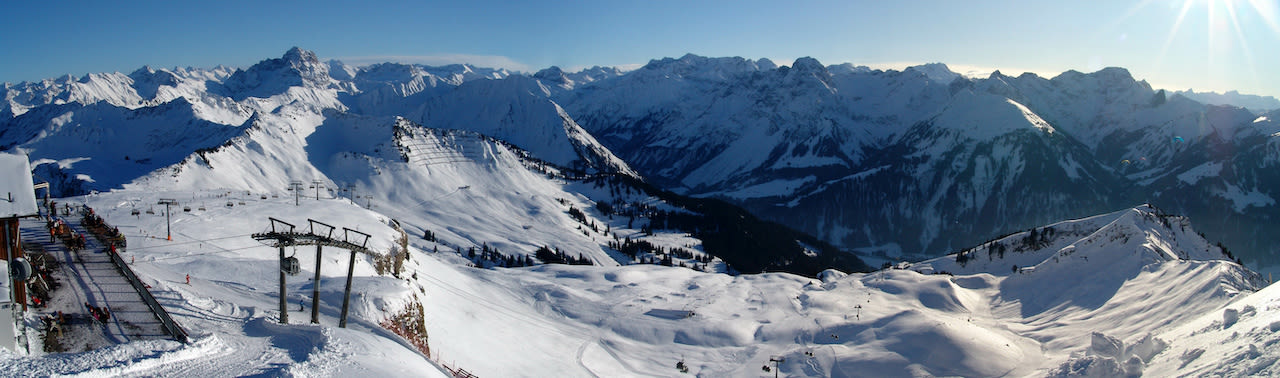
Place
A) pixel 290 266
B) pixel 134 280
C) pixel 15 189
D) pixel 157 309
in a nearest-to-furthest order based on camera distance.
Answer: pixel 15 189, pixel 157 309, pixel 290 266, pixel 134 280

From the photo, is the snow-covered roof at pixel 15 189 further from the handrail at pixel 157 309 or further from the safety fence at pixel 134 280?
the safety fence at pixel 134 280

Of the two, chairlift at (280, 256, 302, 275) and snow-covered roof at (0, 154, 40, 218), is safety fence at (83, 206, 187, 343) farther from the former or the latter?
snow-covered roof at (0, 154, 40, 218)

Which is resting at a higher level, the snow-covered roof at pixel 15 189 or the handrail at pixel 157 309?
the snow-covered roof at pixel 15 189

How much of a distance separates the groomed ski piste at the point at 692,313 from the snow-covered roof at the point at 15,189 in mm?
4784

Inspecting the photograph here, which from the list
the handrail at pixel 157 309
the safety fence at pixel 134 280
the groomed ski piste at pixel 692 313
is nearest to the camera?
the handrail at pixel 157 309

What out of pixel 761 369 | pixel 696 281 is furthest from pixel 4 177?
pixel 696 281

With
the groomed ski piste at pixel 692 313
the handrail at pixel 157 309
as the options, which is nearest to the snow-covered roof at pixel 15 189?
the groomed ski piste at pixel 692 313

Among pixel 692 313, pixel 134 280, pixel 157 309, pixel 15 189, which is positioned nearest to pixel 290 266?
pixel 157 309

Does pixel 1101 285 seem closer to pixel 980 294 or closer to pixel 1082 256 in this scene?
pixel 1082 256

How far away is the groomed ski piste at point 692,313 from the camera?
2873cm

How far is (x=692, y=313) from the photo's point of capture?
271ft

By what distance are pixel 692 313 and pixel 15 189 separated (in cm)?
6746

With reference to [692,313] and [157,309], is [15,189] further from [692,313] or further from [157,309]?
[692,313]

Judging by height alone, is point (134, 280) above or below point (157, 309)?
above
